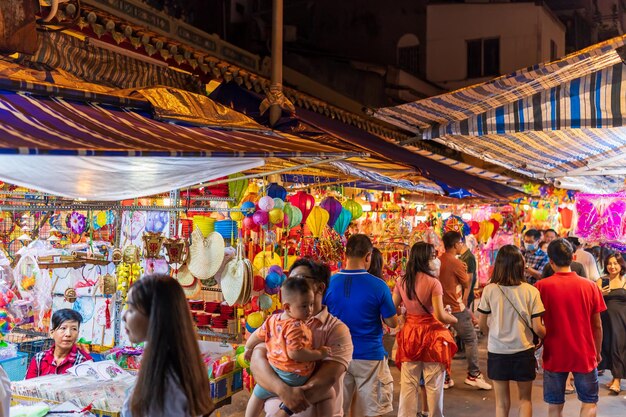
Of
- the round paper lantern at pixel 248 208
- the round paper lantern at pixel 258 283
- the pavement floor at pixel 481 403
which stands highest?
the round paper lantern at pixel 248 208

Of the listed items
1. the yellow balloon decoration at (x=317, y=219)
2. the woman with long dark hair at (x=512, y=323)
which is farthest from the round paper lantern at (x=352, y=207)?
the woman with long dark hair at (x=512, y=323)

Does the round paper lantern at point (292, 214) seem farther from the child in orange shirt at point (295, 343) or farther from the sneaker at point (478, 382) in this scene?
the sneaker at point (478, 382)

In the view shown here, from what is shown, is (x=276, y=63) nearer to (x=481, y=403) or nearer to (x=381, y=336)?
(x=381, y=336)

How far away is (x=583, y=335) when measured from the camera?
4.86 meters

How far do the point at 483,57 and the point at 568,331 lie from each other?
51.9ft

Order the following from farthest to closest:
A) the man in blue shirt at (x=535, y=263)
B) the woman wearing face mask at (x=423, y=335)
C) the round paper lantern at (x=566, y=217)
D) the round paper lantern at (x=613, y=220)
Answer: the round paper lantern at (x=566, y=217)
the round paper lantern at (x=613, y=220)
the man in blue shirt at (x=535, y=263)
the woman wearing face mask at (x=423, y=335)

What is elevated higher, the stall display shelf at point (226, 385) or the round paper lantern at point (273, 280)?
the round paper lantern at point (273, 280)

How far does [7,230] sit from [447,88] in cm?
1617

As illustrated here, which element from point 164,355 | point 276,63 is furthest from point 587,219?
point 164,355

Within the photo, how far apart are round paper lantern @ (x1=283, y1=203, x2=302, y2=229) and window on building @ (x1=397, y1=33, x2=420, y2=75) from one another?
15382mm

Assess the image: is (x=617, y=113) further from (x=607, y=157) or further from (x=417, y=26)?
(x=417, y=26)

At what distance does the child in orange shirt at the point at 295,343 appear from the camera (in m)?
3.10

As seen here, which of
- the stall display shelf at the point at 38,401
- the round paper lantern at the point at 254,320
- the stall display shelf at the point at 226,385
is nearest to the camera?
the stall display shelf at the point at 38,401

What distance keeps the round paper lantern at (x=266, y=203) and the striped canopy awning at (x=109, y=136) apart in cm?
110
